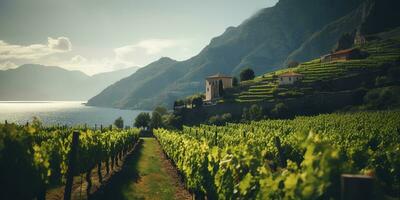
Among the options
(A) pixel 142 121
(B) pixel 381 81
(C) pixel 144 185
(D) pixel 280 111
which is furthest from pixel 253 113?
(C) pixel 144 185

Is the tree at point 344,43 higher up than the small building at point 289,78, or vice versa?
the tree at point 344,43

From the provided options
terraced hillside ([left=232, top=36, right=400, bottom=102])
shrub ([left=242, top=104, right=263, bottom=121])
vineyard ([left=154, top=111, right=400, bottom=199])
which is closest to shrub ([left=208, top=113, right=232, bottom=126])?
shrub ([left=242, top=104, right=263, bottom=121])

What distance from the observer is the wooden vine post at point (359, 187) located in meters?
3.73

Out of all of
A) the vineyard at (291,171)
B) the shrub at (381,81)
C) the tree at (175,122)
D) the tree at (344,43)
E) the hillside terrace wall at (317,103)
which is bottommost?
the tree at (175,122)

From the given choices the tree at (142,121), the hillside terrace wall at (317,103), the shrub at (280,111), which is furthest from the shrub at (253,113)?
the tree at (142,121)

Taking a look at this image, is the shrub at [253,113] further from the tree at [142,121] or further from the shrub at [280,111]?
the tree at [142,121]

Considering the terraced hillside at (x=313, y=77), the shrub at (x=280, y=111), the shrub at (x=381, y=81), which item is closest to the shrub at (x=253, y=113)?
the shrub at (x=280, y=111)

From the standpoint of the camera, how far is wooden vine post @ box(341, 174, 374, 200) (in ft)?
12.2

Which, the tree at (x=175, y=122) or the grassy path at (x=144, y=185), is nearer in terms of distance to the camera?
the grassy path at (x=144, y=185)

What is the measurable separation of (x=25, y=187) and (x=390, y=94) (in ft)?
273

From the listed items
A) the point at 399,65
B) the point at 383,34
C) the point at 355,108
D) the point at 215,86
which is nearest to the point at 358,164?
the point at 355,108

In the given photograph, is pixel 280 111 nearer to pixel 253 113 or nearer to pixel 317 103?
pixel 253 113

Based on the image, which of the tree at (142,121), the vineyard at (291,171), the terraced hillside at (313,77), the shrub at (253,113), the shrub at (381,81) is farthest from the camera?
the tree at (142,121)

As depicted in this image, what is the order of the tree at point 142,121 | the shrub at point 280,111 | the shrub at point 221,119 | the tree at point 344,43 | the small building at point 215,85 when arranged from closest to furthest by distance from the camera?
the shrub at point 280,111 < the shrub at point 221,119 < the tree at point 142,121 < the small building at point 215,85 < the tree at point 344,43
